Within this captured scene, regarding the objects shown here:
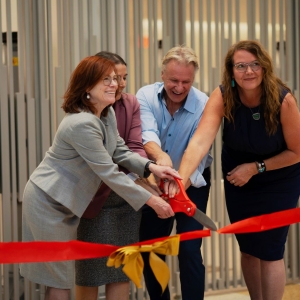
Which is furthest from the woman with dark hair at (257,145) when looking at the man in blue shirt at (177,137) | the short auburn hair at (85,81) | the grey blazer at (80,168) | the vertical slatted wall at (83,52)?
the vertical slatted wall at (83,52)

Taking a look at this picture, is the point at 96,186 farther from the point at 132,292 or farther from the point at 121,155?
the point at 132,292

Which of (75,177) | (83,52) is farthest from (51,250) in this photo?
(83,52)

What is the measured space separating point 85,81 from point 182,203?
28.2 inches

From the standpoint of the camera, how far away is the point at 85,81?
110 inches

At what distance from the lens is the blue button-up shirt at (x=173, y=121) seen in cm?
329

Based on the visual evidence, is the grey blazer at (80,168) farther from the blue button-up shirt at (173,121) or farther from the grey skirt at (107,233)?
the blue button-up shirt at (173,121)

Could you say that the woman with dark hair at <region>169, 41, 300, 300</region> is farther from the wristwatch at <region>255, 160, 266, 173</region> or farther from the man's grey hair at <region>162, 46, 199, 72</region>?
the man's grey hair at <region>162, 46, 199, 72</region>

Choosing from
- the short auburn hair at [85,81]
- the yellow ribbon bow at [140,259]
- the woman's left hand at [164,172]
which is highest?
the short auburn hair at [85,81]

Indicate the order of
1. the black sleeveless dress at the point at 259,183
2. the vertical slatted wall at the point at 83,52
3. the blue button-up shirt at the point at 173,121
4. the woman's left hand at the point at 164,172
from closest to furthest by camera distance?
the woman's left hand at the point at 164,172 → the black sleeveless dress at the point at 259,183 → the blue button-up shirt at the point at 173,121 → the vertical slatted wall at the point at 83,52

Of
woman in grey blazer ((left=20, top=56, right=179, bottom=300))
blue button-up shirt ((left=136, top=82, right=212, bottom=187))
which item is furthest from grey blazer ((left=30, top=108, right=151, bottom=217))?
blue button-up shirt ((left=136, top=82, right=212, bottom=187))

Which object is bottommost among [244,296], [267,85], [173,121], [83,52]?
[244,296]

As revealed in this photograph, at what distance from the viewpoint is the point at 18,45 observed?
3.86 meters

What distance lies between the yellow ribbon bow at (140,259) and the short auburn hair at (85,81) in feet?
2.17

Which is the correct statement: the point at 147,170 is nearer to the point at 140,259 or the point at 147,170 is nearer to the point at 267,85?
the point at 140,259
